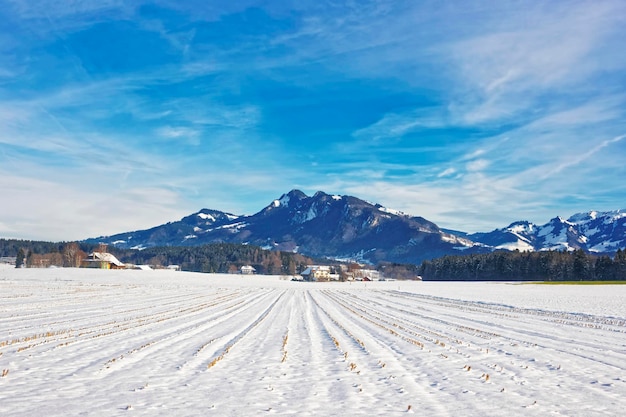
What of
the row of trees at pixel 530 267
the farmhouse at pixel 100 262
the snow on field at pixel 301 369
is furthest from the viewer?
the farmhouse at pixel 100 262

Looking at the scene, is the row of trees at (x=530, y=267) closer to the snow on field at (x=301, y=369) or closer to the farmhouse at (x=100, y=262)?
the farmhouse at (x=100, y=262)

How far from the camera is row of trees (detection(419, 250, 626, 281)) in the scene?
134 m

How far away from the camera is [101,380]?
40.2 ft

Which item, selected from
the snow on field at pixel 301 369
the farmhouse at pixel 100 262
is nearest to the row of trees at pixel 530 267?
the farmhouse at pixel 100 262

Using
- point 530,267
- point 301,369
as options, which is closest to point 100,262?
point 530,267

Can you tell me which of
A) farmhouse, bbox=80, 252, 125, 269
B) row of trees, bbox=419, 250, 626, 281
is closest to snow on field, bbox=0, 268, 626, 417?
row of trees, bbox=419, 250, 626, 281

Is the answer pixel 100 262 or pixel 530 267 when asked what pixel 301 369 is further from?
pixel 100 262

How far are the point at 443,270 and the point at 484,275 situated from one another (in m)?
18.9

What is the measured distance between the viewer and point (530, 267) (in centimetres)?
15450

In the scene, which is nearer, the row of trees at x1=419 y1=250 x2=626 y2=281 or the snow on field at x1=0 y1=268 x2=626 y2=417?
the snow on field at x1=0 y1=268 x2=626 y2=417

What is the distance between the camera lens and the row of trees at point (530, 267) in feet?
441

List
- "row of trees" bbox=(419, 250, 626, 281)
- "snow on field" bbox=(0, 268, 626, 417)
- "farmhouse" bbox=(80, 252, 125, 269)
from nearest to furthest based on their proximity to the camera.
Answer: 1. "snow on field" bbox=(0, 268, 626, 417)
2. "row of trees" bbox=(419, 250, 626, 281)
3. "farmhouse" bbox=(80, 252, 125, 269)

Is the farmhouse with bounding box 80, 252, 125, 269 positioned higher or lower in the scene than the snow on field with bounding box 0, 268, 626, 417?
higher

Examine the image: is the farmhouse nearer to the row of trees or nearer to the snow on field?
the row of trees
